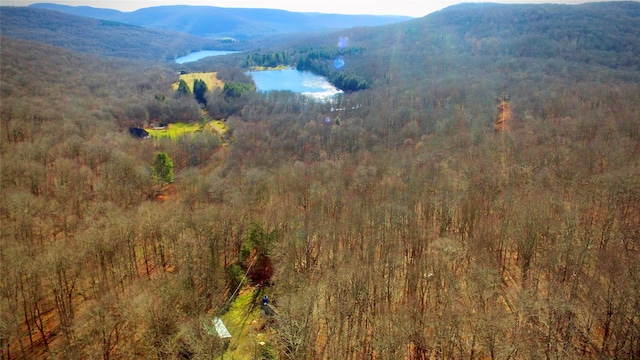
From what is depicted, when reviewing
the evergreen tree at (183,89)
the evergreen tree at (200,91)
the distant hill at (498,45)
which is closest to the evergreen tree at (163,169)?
the evergreen tree at (183,89)

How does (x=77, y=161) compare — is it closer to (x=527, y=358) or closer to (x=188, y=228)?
(x=188, y=228)

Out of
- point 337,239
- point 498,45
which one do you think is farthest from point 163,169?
point 498,45

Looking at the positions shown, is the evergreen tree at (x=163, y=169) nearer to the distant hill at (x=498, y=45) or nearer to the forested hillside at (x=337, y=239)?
the forested hillside at (x=337, y=239)

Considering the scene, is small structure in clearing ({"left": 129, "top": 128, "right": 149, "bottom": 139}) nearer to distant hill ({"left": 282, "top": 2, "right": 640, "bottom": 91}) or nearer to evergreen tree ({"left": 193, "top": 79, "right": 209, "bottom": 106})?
evergreen tree ({"left": 193, "top": 79, "right": 209, "bottom": 106})

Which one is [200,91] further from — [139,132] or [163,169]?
[163,169]

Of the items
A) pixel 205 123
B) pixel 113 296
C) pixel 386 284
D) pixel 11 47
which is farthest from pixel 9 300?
pixel 11 47

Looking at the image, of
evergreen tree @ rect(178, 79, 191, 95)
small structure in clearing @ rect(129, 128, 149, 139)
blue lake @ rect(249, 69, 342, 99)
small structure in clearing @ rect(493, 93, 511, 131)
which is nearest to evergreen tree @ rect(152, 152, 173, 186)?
small structure in clearing @ rect(129, 128, 149, 139)

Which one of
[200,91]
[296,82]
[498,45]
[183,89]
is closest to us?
[183,89]
